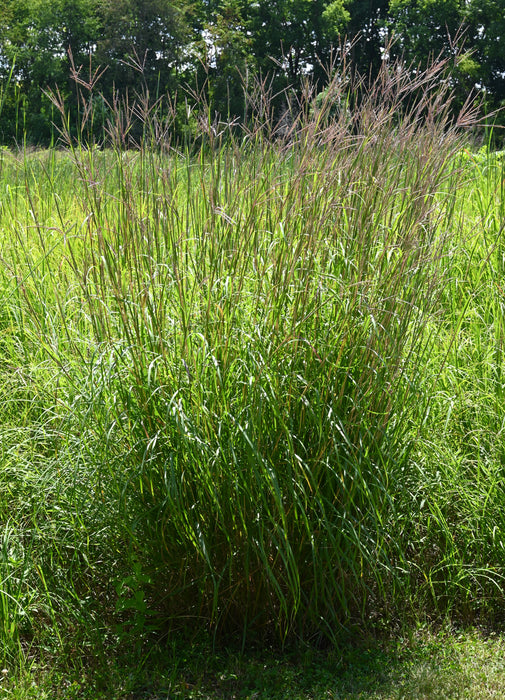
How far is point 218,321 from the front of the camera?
2137mm

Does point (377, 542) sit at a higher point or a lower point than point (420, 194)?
lower

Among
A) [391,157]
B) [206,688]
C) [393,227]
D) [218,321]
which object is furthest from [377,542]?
[391,157]

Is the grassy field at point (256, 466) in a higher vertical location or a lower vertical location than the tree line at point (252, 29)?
lower

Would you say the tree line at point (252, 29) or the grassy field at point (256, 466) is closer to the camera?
Answer: the grassy field at point (256, 466)

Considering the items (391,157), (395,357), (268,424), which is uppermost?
(391,157)

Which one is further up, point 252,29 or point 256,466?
point 252,29

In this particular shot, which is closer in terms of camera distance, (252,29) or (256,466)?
(256,466)

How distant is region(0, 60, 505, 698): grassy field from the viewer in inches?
82.5

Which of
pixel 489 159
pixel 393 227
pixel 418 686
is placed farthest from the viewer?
pixel 489 159

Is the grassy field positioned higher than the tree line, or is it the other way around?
the tree line

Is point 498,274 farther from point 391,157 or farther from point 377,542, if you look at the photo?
point 377,542

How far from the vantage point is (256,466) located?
2.06 m

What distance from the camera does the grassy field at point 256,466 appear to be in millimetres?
2096

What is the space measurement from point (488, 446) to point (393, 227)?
1.08 meters
